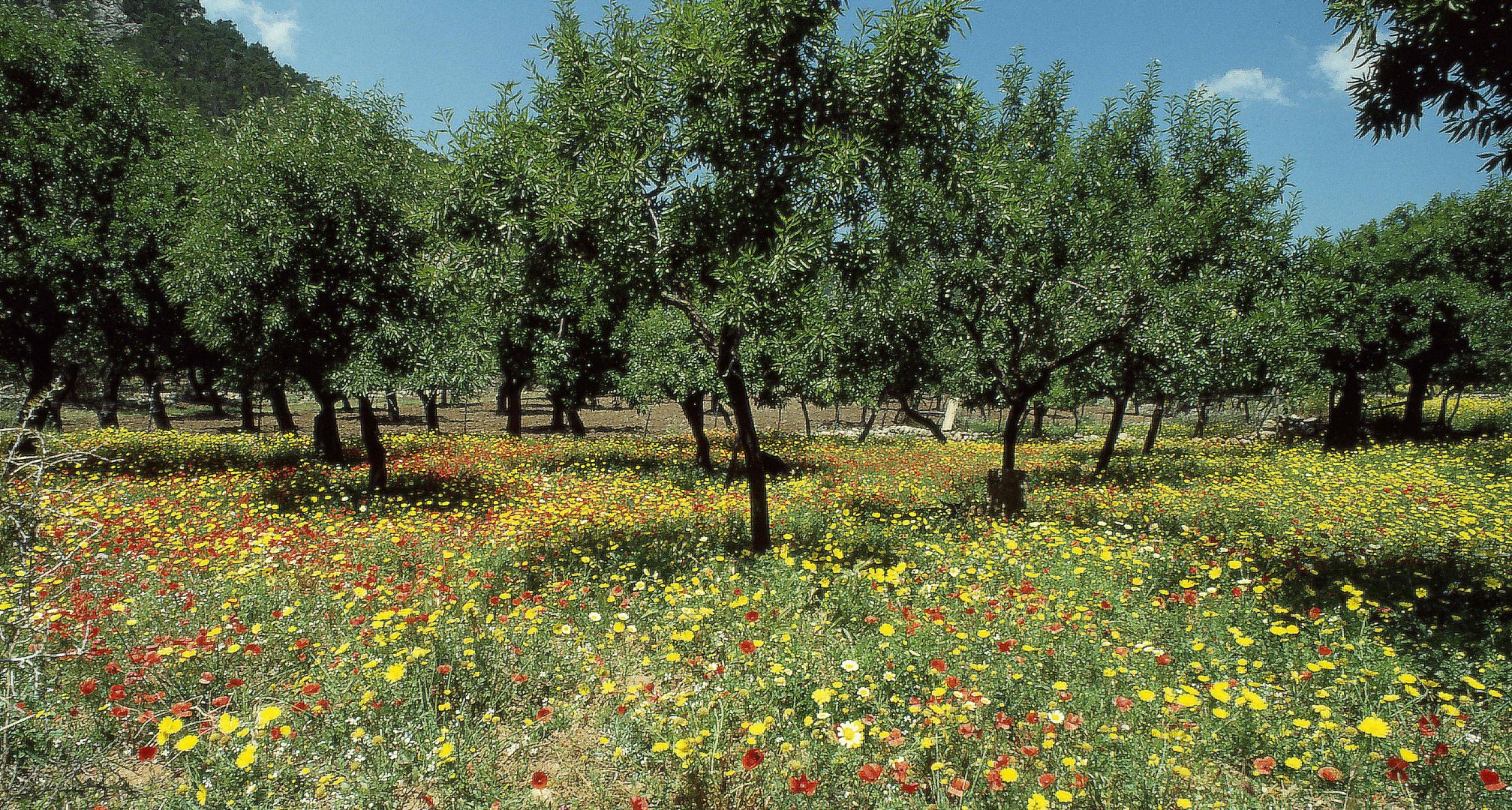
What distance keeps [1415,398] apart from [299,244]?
32.7 metres

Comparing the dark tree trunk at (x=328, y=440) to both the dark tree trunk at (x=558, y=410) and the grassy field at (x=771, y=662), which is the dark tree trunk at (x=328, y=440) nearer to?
the grassy field at (x=771, y=662)

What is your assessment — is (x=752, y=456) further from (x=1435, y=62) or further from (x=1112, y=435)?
(x=1112, y=435)

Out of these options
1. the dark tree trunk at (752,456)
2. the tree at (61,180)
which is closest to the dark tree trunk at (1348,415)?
the dark tree trunk at (752,456)

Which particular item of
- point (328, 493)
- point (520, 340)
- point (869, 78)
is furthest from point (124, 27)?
point (869, 78)

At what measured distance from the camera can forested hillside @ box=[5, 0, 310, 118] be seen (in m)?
86.5

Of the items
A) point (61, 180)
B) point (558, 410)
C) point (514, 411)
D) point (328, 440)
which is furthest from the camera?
point (558, 410)

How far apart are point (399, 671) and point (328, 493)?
32.4 ft

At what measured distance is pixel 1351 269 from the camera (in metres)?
22.6

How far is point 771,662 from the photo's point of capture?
476 centimetres

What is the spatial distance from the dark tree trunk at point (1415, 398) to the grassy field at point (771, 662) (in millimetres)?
17490

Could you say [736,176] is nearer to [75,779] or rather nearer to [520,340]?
[75,779]

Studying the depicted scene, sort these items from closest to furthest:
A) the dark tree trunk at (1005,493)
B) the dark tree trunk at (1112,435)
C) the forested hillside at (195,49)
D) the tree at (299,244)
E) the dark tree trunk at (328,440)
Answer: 1. the dark tree trunk at (1005,493)
2. the tree at (299,244)
3. the dark tree trunk at (328,440)
4. the dark tree trunk at (1112,435)
5. the forested hillside at (195,49)

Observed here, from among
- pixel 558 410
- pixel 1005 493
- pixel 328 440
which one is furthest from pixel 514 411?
pixel 1005 493

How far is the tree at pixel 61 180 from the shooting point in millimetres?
13930
